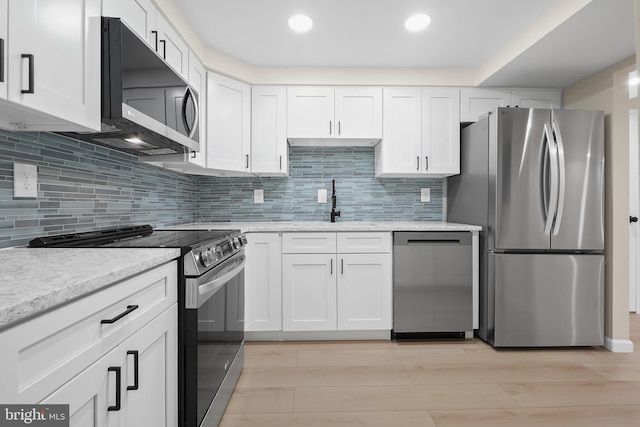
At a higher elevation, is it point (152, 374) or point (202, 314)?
point (202, 314)

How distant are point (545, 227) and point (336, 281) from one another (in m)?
1.63

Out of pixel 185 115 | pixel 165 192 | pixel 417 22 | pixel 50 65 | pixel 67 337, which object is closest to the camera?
pixel 67 337

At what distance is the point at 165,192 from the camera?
263cm

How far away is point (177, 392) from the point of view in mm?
1316

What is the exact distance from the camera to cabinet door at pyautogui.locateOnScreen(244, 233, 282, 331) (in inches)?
106

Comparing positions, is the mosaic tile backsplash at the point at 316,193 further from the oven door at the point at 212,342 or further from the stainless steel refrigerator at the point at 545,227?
the oven door at the point at 212,342

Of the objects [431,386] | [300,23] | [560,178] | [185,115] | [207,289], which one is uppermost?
[300,23]

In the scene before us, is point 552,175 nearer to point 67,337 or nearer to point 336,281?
point 336,281

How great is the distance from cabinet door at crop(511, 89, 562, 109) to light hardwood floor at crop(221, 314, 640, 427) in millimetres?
2087

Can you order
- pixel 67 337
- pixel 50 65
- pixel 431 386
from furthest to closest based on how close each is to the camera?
pixel 431 386, pixel 50 65, pixel 67 337

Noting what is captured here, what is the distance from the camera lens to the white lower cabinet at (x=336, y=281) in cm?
270

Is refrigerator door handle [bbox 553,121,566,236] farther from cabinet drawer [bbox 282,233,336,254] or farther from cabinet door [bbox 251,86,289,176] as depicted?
cabinet door [bbox 251,86,289,176]

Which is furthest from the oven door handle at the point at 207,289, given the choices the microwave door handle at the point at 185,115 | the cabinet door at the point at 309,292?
the cabinet door at the point at 309,292

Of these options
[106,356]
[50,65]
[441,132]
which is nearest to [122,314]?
[106,356]
